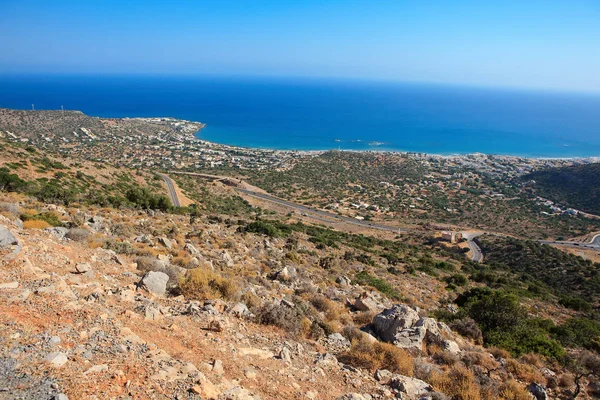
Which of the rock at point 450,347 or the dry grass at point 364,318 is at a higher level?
the rock at point 450,347

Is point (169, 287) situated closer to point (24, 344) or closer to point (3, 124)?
point (24, 344)

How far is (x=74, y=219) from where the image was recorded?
1154 cm

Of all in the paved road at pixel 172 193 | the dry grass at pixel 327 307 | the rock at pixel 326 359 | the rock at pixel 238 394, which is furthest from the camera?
the paved road at pixel 172 193

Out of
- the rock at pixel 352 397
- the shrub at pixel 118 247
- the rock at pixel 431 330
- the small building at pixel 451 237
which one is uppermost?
the rock at pixel 352 397

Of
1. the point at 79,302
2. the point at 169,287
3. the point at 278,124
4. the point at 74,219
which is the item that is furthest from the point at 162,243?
the point at 278,124

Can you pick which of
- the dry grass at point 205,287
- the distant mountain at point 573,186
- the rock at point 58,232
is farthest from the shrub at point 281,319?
the distant mountain at point 573,186

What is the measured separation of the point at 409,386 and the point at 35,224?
10626 millimetres

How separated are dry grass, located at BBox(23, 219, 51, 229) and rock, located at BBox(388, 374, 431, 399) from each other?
33.2ft

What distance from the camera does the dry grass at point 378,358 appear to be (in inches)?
242

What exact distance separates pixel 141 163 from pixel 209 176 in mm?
16693

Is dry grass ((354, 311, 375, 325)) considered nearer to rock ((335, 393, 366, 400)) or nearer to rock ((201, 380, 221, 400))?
rock ((335, 393, 366, 400))

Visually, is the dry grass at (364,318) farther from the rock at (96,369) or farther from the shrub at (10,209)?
the shrub at (10,209)

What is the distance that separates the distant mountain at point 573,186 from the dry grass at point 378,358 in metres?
77.4

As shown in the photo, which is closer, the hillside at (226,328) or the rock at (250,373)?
the hillside at (226,328)
